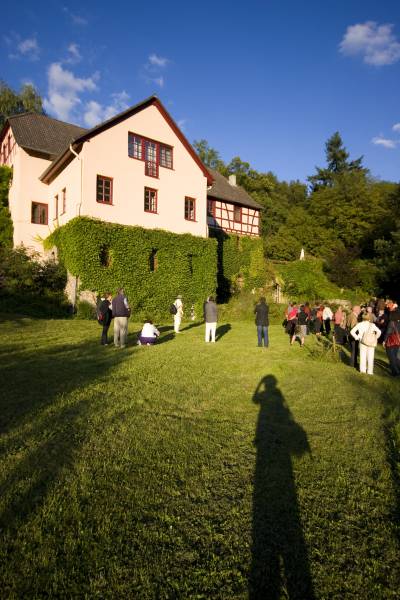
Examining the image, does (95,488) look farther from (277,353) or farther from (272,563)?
(277,353)

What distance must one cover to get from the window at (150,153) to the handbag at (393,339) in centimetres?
1703

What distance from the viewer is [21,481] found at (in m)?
3.70

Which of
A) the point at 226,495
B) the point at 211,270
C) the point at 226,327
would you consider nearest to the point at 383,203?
the point at 211,270

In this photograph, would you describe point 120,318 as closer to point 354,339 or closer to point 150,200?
point 354,339

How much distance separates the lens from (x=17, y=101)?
129ft

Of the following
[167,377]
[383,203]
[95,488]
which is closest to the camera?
[95,488]

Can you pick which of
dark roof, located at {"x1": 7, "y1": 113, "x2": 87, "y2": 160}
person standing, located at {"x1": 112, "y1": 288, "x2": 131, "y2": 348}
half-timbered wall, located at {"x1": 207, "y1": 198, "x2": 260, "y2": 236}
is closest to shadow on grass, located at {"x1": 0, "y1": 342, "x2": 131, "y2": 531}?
person standing, located at {"x1": 112, "y1": 288, "x2": 131, "y2": 348}

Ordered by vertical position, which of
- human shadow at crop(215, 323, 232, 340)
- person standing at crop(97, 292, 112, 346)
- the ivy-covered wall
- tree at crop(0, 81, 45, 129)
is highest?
tree at crop(0, 81, 45, 129)

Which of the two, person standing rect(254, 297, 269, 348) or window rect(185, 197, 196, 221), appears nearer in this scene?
person standing rect(254, 297, 269, 348)

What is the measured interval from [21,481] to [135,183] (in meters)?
19.5

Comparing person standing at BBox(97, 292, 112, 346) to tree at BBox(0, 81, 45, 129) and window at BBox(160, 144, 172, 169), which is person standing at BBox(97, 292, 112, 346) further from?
tree at BBox(0, 81, 45, 129)

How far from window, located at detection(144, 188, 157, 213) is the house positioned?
2.3 inches

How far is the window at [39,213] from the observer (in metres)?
24.0

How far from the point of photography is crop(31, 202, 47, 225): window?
946 inches
